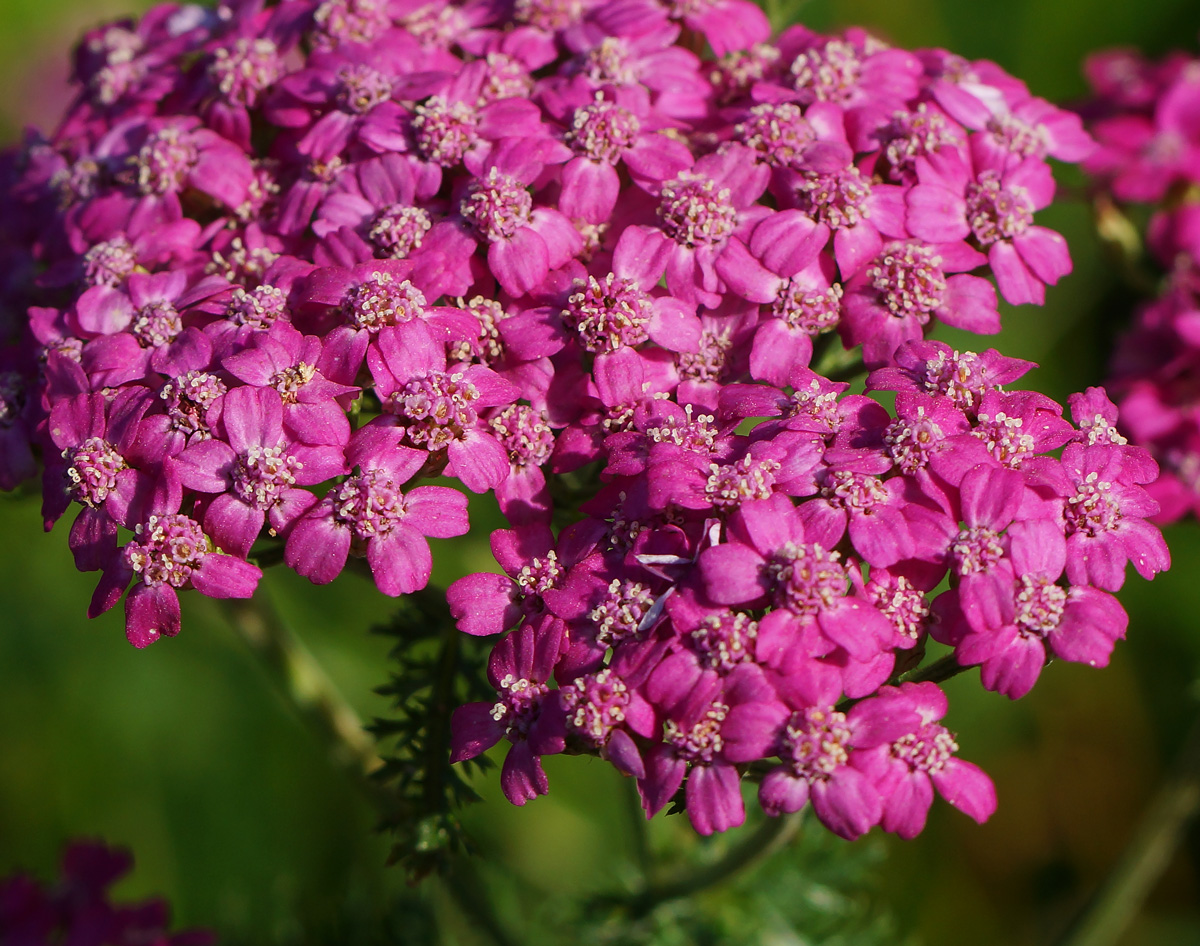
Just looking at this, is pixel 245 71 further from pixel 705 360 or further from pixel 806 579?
pixel 806 579

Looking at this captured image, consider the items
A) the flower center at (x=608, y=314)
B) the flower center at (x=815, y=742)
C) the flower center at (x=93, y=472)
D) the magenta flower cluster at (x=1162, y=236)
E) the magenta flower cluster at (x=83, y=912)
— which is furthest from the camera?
the magenta flower cluster at (x=1162, y=236)

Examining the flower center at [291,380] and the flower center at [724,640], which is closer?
the flower center at [724,640]

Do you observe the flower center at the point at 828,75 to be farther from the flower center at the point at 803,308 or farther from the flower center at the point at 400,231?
the flower center at the point at 400,231

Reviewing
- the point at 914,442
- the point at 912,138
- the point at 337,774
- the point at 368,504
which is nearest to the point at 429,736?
the point at 368,504

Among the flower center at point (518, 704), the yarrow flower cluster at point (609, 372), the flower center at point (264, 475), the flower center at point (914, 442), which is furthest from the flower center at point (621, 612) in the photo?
the flower center at point (264, 475)

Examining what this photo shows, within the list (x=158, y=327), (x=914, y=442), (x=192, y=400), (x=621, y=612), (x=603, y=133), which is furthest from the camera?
(x=603, y=133)

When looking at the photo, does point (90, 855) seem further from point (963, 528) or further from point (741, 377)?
point (963, 528)

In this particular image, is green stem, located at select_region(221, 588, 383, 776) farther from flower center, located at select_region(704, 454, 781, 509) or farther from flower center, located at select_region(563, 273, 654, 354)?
flower center, located at select_region(704, 454, 781, 509)
